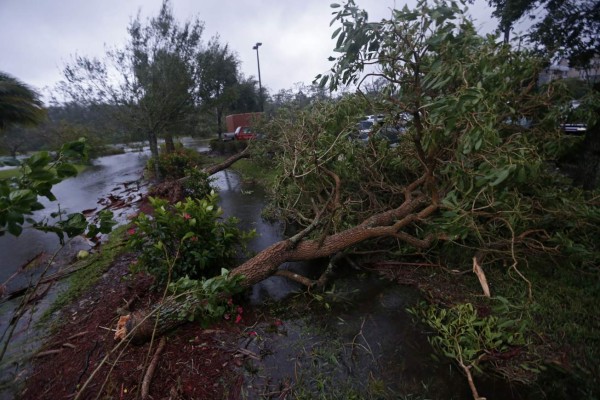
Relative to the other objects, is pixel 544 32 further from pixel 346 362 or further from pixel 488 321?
pixel 346 362

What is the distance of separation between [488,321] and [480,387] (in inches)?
22.7

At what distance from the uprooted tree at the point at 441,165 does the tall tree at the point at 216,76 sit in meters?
8.72

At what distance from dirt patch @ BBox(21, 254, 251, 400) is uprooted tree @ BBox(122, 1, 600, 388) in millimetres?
245

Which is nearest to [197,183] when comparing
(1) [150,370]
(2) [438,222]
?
(1) [150,370]

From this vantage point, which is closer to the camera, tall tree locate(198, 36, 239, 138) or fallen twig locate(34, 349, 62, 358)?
fallen twig locate(34, 349, 62, 358)

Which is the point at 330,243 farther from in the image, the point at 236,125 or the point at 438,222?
the point at 236,125

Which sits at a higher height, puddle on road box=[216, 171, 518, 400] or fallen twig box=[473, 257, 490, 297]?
fallen twig box=[473, 257, 490, 297]

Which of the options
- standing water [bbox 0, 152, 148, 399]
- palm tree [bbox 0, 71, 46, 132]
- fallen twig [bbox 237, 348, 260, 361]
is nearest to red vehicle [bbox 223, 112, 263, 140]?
standing water [bbox 0, 152, 148, 399]

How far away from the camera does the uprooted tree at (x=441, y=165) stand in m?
→ 2.13

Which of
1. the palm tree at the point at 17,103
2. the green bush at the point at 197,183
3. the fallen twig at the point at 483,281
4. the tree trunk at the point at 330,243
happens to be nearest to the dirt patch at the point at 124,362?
the tree trunk at the point at 330,243

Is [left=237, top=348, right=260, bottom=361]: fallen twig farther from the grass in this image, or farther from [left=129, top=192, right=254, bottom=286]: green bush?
the grass

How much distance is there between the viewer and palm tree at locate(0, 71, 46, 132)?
6.86 metres

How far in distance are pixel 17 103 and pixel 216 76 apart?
7.73 meters

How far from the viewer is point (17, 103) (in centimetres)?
707
